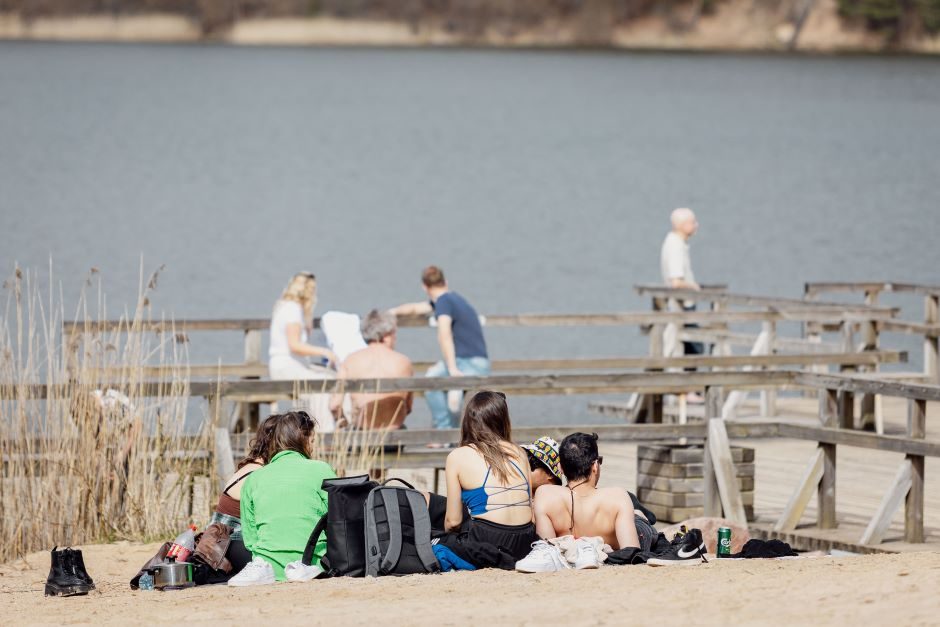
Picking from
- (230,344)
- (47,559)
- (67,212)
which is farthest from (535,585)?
(67,212)

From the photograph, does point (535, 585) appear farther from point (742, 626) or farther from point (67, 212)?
point (67, 212)

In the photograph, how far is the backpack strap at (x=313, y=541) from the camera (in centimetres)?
680

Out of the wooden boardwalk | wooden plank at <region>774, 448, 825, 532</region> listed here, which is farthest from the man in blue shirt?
wooden plank at <region>774, 448, 825, 532</region>

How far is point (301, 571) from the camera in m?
6.79

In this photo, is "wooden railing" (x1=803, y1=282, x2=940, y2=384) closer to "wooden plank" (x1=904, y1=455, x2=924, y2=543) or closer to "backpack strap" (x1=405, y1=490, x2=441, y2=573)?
"wooden plank" (x1=904, y1=455, x2=924, y2=543)

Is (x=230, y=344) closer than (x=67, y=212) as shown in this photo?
Yes

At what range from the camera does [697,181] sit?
5141 centimetres

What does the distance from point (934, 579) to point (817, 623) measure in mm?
721

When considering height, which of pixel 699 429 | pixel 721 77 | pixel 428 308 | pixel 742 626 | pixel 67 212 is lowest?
pixel 742 626

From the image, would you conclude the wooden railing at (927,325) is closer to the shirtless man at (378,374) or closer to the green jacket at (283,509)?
the shirtless man at (378,374)

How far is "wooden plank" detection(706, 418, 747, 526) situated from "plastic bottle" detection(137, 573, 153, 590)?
11.0 feet

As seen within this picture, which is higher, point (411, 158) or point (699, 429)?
point (411, 158)

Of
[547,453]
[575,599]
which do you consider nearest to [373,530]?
[547,453]

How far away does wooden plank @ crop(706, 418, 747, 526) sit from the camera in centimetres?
917
